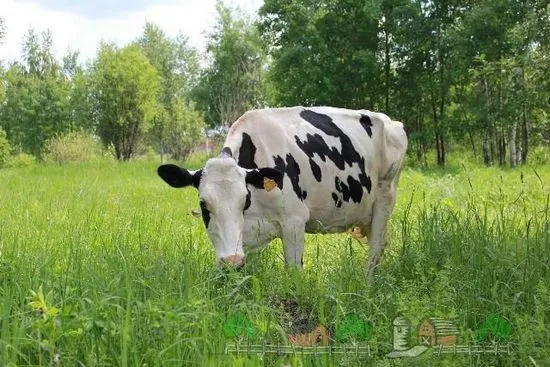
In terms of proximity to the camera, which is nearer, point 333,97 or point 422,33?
point 422,33

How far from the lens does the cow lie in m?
4.44

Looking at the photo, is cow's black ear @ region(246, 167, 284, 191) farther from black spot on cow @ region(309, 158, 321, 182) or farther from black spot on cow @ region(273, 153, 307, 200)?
black spot on cow @ region(309, 158, 321, 182)

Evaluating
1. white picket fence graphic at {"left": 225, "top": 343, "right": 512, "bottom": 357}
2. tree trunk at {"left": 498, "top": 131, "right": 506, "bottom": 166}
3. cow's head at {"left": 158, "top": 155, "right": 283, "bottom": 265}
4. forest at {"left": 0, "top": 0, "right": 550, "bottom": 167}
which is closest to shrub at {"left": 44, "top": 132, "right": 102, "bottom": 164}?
forest at {"left": 0, "top": 0, "right": 550, "bottom": 167}

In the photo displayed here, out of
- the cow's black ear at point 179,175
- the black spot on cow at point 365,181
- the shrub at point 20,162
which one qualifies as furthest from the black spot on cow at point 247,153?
the shrub at point 20,162

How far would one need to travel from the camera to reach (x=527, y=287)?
3736 mm

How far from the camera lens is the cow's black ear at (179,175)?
4.71m

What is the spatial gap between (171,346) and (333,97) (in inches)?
1144

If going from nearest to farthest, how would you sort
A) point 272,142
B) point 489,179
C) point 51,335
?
point 51,335 → point 272,142 → point 489,179

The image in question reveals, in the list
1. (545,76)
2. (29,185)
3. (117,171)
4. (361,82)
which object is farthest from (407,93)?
(545,76)

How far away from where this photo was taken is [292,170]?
5.28 meters

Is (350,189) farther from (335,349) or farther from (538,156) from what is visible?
(538,156)

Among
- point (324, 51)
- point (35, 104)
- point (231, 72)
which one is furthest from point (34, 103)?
point (324, 51)

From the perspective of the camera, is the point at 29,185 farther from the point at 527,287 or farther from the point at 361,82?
the point at 361,82

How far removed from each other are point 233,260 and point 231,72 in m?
48.0
